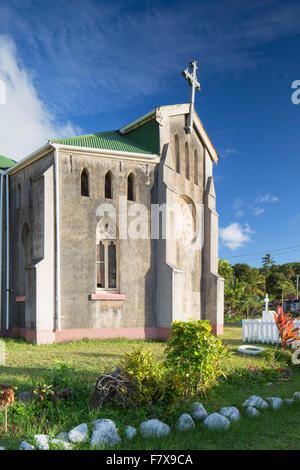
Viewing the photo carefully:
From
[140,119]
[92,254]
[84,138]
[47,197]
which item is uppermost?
[140,119]

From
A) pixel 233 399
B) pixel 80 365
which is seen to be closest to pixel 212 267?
pixel 80 365

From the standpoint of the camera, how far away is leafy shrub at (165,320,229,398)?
7.63 metres

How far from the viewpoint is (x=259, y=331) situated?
680 inches

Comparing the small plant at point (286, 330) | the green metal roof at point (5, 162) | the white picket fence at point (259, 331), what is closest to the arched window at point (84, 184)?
the green metal roof at point (5, 162)

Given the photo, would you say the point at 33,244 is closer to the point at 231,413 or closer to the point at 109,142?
the point at 109,142

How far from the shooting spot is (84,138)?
17875 millimetres

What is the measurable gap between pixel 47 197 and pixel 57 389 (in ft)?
33.0

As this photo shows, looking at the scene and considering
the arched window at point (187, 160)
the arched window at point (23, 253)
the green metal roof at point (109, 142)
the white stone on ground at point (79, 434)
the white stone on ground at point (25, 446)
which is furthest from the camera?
the arched window at point (187, 160)

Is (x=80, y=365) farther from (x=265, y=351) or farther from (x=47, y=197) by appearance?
(x=47, y=197)

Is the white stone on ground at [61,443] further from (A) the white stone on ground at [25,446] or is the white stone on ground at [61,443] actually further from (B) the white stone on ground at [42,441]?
(A) the white stone on ground at [25,446]

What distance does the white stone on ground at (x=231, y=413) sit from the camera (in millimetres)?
6730

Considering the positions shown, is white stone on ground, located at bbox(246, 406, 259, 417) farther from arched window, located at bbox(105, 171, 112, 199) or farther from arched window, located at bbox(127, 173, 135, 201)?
arched window, located at bbox(127, 173, 135, 201)

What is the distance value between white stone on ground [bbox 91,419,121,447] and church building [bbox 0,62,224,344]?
10.2 metres

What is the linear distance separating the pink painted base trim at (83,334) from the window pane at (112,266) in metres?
1.94
